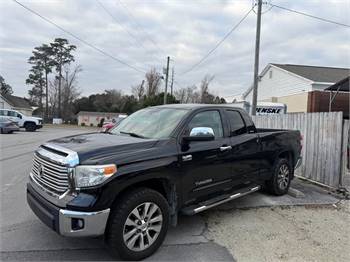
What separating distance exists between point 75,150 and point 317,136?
635cm

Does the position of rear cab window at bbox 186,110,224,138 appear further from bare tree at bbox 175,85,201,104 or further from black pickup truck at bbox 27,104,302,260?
bare tree at bbox 175,85,201,104

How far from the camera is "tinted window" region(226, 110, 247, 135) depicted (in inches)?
218

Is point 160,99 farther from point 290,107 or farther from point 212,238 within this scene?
point 212,238

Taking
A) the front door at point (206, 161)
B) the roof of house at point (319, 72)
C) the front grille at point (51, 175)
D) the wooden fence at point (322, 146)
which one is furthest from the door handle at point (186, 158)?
the roof of house at point (319, 72)

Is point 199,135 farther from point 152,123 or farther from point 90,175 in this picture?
point 90,175

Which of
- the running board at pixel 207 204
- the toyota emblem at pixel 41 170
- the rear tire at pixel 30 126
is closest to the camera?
the toyota emblem at pixel 41 170

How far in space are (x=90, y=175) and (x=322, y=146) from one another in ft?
20.4

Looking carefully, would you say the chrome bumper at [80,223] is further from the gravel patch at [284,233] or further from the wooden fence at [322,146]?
the wooden fence at [322,146]

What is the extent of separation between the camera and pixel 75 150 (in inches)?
149

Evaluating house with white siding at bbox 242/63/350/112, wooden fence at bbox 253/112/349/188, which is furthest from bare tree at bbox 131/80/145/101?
wooden fence at bbox 253/112/349/188

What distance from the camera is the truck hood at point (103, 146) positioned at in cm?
366

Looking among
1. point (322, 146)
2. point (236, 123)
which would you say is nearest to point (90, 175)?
point (236, 123)

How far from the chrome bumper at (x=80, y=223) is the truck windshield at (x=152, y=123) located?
1459mm

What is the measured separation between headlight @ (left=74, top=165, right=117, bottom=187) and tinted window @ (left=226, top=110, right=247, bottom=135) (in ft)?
8.55
